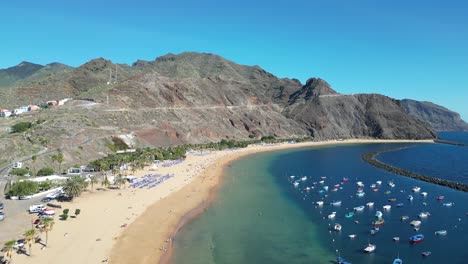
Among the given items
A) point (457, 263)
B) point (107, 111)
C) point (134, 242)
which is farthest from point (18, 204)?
point (107, 111)

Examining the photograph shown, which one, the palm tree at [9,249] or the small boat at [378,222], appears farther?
the small boat at [378,222]

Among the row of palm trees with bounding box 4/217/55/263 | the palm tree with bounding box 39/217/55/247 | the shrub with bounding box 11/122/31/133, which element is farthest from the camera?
the shrub with bounding box 11/122/31/133

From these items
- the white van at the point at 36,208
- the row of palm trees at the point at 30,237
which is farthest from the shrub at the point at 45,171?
the row of palm trees at the point at 30,237

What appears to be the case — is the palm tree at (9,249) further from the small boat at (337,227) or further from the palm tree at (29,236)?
the small boat at (337,227)

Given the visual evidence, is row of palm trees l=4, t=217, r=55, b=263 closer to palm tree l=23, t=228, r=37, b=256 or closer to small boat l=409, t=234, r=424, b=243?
palm tree l=23, t=228, r=37, b=256

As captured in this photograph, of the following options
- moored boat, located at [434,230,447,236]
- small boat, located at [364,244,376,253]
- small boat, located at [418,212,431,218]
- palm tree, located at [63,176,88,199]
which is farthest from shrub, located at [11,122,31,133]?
moored boat, located at [434,230,447,236]

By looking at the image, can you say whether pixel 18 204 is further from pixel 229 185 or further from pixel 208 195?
pixel 229 185

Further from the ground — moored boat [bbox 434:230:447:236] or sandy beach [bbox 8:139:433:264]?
sandy beach [bbox 8:139:433:264]
